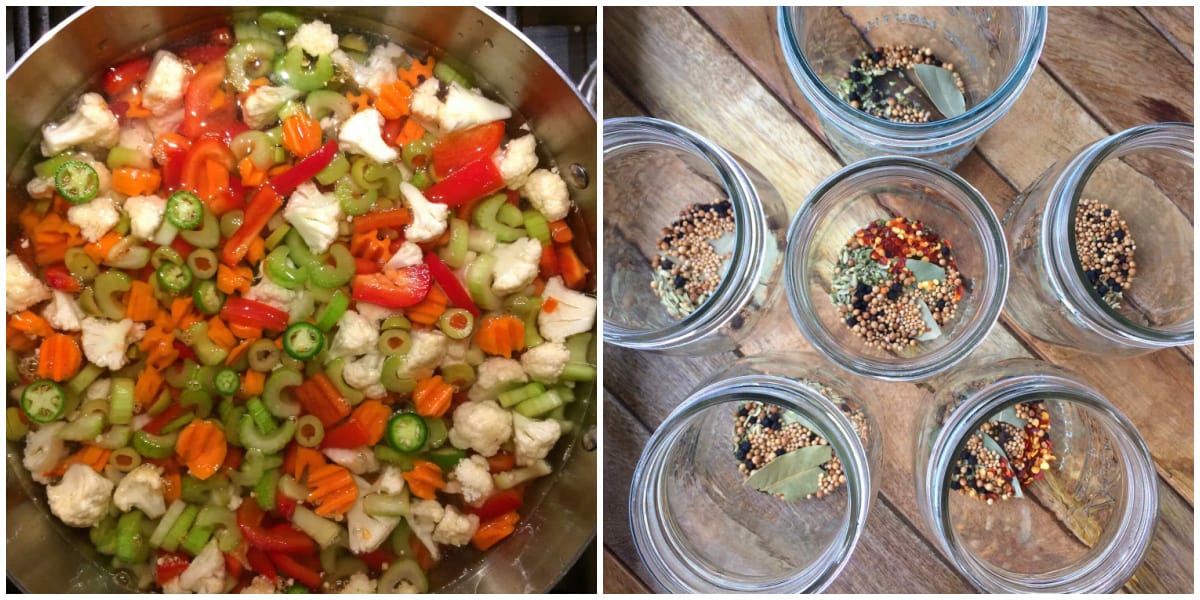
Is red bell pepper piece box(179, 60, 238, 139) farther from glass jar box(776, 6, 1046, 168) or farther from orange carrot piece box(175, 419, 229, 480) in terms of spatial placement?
glass jar box(776, 6, 1046, 168)

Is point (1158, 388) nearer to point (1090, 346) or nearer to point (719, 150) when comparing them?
point (1090, 346)

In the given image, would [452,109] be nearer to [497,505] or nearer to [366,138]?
[366,138]

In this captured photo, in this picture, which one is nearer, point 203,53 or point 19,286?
point 19,286

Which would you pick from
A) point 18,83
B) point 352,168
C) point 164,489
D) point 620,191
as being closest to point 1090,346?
point 620,191

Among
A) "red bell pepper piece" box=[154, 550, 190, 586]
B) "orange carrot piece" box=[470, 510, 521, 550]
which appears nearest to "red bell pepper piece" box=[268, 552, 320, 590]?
"red bell pepper piece" box=[154, 550, 190, 586]

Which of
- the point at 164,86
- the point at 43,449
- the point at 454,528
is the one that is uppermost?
the point at 164,86

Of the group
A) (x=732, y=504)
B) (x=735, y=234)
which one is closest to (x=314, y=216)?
(x=735, y=234)
